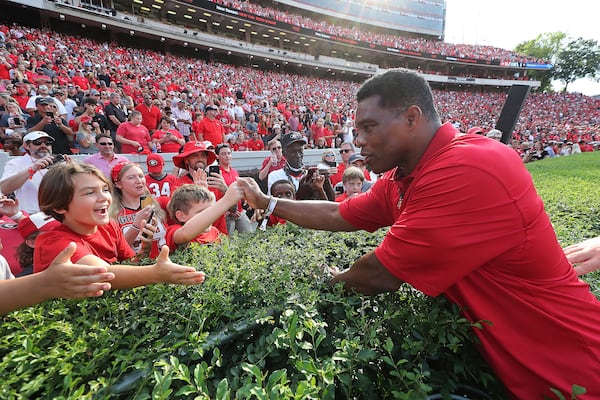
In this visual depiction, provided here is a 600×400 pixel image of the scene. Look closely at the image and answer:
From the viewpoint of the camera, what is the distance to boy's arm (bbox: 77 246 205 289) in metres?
1.51

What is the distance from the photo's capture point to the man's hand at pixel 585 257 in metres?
2.06

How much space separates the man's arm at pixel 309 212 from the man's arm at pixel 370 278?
799 mm

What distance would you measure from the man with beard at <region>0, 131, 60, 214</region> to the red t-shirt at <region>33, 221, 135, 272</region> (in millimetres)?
2815

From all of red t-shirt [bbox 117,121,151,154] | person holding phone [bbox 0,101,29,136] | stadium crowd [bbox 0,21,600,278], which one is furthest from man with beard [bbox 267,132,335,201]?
person holding phone [bbox 0,101,29,136]

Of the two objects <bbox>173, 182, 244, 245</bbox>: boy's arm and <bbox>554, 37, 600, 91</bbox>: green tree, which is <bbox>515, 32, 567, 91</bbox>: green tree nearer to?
<bbox>554, 37, 600, 91</bbox>: green tree

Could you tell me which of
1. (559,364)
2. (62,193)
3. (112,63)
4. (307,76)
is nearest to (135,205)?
(62,193)

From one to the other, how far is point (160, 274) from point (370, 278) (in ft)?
3.28

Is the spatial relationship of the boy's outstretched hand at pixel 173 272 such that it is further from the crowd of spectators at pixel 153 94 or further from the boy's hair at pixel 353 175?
the crowd of spectators at pixel 153 94

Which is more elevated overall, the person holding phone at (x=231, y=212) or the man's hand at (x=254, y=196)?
the man's hand at (x=254, y=196)

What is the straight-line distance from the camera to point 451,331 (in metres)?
1.56

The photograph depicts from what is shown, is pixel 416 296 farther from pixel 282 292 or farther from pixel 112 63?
pixel 112 63

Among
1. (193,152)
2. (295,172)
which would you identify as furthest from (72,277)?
(295,172)

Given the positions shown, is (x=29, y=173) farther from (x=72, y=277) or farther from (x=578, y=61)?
(x=578, y=61)

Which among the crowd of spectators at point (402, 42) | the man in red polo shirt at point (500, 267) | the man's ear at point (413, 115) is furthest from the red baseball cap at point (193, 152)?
the crowd of spectators at point (402, 42)
